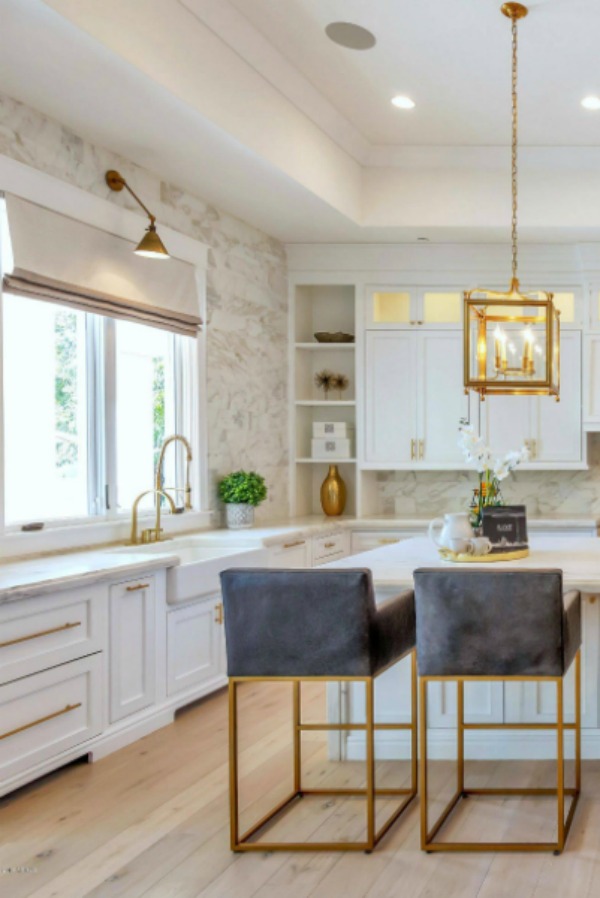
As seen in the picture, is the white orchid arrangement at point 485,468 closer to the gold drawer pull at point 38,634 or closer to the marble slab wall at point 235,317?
the gold drawer pull at point 38,634

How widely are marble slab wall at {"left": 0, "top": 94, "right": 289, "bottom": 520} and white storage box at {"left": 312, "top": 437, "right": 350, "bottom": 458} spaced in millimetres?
219

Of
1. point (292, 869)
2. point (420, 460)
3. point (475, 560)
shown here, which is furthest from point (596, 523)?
point (292, 869)

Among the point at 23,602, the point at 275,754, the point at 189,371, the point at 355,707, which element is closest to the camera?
the point at 23,602

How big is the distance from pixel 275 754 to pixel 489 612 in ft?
4.52

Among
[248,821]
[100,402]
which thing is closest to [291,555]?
[100,402]

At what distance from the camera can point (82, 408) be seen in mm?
4129

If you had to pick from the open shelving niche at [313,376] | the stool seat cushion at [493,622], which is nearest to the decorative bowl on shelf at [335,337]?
the open shelving niche at [313,376]

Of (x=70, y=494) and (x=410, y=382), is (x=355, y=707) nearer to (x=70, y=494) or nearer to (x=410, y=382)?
(x=70, y=494)

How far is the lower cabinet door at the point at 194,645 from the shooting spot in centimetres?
390

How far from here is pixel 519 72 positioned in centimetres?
420

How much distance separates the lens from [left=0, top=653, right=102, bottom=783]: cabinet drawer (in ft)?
9.56

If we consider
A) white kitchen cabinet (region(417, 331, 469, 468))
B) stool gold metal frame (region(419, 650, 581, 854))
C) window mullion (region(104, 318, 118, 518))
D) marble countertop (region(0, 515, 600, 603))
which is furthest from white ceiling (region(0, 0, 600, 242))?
stool gold metal frame (region(419, 650, 581, 854))

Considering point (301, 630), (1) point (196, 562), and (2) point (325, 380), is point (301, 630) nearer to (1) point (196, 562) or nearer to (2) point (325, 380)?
(1) point (196, 562)

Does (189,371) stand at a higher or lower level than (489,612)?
higher
